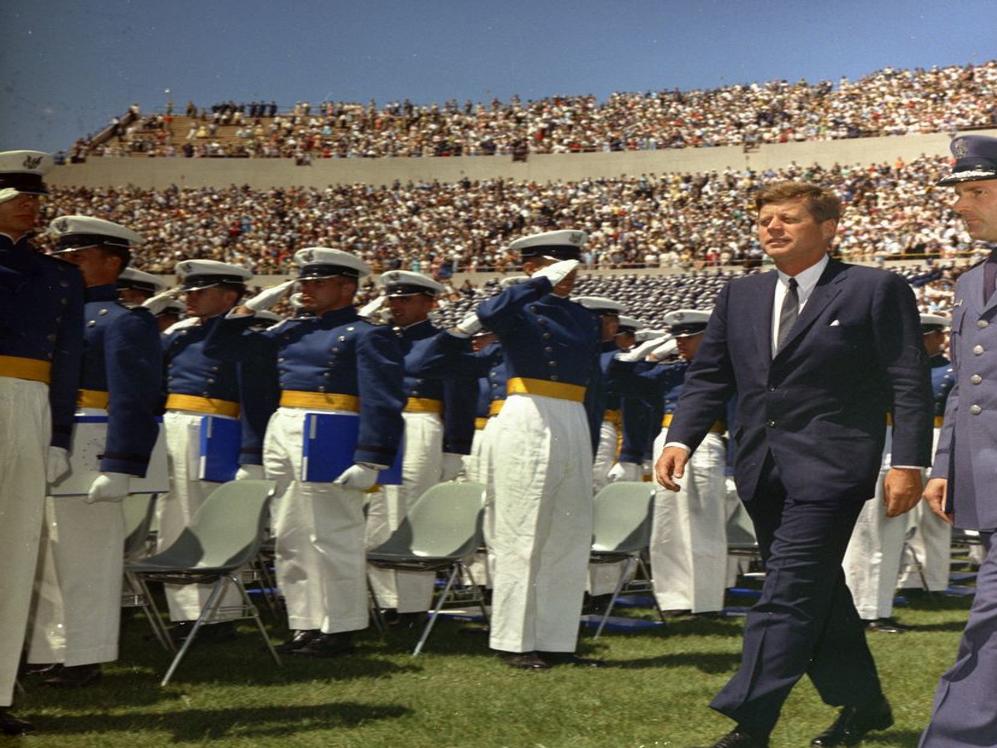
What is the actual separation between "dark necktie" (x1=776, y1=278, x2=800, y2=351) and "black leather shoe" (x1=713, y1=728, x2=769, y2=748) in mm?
1178

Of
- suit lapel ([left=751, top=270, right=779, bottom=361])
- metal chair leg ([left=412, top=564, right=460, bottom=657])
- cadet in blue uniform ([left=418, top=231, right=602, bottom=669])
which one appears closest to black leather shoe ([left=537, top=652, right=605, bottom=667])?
cadet in blue uniform ([left=418, top=231, right=602, bottom=669])

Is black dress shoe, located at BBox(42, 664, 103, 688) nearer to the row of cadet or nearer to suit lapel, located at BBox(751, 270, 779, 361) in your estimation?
the row of cadet

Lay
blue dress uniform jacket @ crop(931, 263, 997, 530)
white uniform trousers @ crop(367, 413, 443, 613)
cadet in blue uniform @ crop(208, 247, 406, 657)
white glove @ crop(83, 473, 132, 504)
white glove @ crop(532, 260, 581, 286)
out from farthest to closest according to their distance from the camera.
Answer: white uniform trousers @ crop(367, 413, 443, 613) < cadet in blue uniform @ crop(208, 247, 406, 657) < white glove @ crop(532, 260, 581, 286) < white glove @ crop(83, 473, 132, 504) < blue dress uniform jacket @ crop(931, 263, 997, 530)

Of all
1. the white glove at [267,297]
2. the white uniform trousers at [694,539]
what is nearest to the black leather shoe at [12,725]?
the white glove at [267,297]

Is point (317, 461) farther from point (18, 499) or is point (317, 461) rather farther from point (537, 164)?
point (537, 164)

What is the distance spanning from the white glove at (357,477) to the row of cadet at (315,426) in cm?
1

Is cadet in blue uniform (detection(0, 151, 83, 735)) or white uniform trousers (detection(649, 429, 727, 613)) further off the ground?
cadet in blue uniform (detection(0, 151, 83, 735))

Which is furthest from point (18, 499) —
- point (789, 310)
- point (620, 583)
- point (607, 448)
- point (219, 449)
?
point (607, 448)

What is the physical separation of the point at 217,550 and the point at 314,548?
0.60 meters

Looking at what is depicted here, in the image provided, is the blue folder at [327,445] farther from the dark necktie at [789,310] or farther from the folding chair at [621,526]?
the dark necktie at [789,310]

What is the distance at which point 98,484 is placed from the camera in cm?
482

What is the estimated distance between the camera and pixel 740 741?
3771 millimetres

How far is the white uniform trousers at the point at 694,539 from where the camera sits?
7855mm

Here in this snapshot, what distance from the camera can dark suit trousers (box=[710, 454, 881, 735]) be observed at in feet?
12.2
